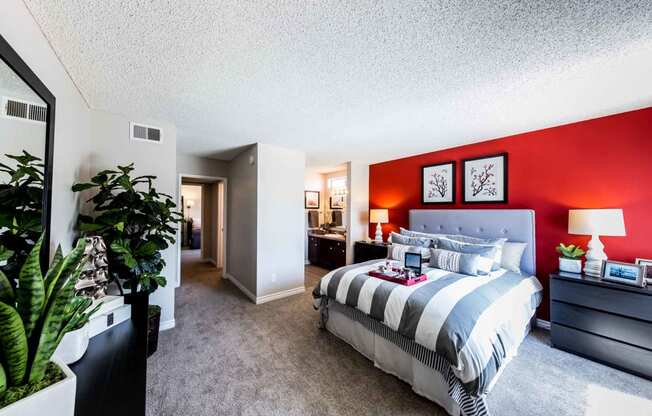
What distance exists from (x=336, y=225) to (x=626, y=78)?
16.2 feet

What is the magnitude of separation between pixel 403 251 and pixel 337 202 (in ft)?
10.1

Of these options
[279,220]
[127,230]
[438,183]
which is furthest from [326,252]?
[127,230]

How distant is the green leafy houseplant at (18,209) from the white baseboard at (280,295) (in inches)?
106

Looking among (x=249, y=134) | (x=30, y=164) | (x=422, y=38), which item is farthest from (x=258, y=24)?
(x=249, y=134)

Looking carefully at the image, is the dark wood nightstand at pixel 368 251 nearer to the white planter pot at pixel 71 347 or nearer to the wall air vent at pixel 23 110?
the white planter pot at pixel 71 347

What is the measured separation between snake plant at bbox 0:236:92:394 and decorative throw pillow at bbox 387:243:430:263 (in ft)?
9.90

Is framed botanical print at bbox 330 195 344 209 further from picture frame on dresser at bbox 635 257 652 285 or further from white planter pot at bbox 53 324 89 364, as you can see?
white planter pot at bbox 53 324 89 364

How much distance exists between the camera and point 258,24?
52.5 inches

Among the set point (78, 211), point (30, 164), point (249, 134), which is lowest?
point (78, 211)

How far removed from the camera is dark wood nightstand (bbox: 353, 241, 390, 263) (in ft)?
13.6

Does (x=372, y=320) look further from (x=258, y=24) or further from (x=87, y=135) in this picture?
(x=87, y=135)

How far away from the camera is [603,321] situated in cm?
217

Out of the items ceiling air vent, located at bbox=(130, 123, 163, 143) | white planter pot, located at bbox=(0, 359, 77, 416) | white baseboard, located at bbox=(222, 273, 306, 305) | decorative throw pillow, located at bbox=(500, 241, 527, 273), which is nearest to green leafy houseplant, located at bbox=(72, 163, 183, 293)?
ceiling air vent, located at bbox=(130, 123, 163, 143)

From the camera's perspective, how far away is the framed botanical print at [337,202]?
19.6ft
